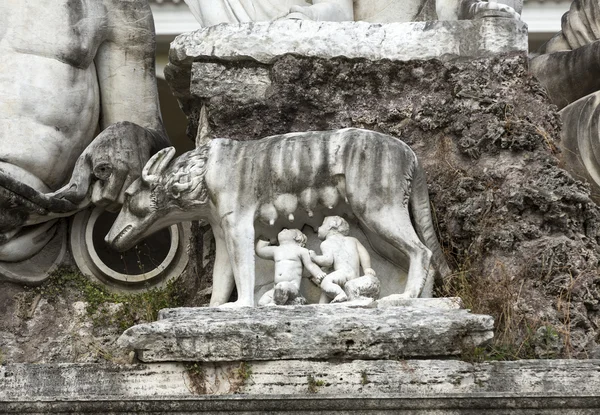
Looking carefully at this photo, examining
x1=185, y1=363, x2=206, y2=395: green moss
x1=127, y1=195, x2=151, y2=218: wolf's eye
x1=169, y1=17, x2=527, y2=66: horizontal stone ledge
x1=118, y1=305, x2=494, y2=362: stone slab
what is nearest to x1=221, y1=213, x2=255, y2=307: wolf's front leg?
x1=127, y1=195, x2=151, y2=218: wolf's eye

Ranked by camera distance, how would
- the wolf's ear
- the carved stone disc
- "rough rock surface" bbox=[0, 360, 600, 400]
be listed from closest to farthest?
1. "rough rock surface" bbox=[0, 360, 600, 400]
2. the wolf's ear
3. the carved stone disc

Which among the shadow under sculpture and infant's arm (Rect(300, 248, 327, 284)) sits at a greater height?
the shadow under sculpture

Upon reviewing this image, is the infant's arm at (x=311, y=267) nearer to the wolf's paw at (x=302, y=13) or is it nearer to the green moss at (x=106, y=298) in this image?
the green moss at (x=106, y=298)

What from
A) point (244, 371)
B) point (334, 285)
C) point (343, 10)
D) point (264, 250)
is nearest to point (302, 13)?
point (343, 10)

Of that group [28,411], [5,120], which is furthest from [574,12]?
[28,411]

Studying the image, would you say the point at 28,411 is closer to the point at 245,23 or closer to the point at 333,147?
the point at 333,147

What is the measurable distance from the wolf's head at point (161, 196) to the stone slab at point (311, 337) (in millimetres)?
805

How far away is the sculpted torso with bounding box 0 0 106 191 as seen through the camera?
→ 23.2ft

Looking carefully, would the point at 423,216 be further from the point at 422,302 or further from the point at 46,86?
the point at 46,86

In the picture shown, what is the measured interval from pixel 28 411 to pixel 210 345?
698 mm

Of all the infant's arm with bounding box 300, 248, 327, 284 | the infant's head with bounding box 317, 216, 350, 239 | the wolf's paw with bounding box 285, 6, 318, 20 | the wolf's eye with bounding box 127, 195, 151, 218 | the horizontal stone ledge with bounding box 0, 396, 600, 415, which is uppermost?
the wolf's paw with bounding box 285, 6, 318, 20

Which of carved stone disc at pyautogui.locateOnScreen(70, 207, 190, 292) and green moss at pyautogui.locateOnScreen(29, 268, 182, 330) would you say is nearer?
green moss at pyautogui.locateOnScreen(29, 268, 182, 330)

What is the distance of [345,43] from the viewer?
6.68 meters

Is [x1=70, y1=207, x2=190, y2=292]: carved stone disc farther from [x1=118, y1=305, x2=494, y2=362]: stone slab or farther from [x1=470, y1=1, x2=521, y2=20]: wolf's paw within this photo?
[x1=470, y1=1, x2=521, y2=20]: wolf's paw
